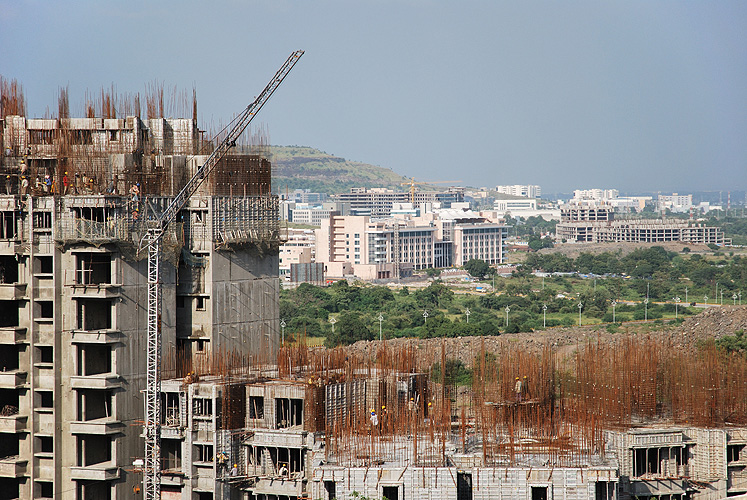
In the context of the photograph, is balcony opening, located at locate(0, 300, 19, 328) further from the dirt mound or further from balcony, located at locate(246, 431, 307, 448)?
the dirt mound

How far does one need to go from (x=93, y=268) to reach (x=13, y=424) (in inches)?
255

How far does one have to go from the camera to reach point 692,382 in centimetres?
4319

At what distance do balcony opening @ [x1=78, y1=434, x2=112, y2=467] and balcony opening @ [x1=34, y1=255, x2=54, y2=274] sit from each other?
640cm

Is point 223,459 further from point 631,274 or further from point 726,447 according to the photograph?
point 631,274

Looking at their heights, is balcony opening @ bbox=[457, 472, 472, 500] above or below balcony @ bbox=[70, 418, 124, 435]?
below

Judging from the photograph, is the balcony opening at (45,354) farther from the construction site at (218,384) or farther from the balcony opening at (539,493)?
the balcony opening at (539,493)

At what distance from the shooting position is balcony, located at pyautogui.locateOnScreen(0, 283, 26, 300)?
1638 inches

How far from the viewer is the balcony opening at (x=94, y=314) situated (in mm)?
41625

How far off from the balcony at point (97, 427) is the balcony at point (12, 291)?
5.22m

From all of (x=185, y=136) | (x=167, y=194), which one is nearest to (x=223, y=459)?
(x=167, y=194)

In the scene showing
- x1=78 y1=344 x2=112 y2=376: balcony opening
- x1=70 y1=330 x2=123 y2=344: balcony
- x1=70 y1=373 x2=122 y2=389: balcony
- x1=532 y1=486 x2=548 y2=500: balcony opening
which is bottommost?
x1=532 y1=486 x2=548 y2=500: balcony opening

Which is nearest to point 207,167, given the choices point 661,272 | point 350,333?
point 350,333

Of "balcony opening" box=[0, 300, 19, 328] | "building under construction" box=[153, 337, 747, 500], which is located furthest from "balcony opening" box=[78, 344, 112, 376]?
"balcony opening" box=[0, 300, 19, 328]

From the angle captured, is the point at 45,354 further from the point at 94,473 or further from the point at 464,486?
the point at 464,486
